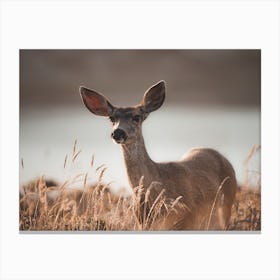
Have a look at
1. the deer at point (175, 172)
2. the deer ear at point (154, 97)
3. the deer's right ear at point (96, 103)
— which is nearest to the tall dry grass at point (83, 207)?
the deer at point (175, 172)

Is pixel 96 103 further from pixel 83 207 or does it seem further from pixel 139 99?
pixel 83 207

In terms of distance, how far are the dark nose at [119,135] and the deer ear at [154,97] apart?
14.5 inches

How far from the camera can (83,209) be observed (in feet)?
23.8

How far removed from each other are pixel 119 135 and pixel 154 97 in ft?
1.73

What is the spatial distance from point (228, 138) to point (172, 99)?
1.87 ft

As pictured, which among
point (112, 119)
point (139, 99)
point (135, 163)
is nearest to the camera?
point (135, 163)

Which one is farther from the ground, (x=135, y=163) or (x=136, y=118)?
(x=136, y=118)
